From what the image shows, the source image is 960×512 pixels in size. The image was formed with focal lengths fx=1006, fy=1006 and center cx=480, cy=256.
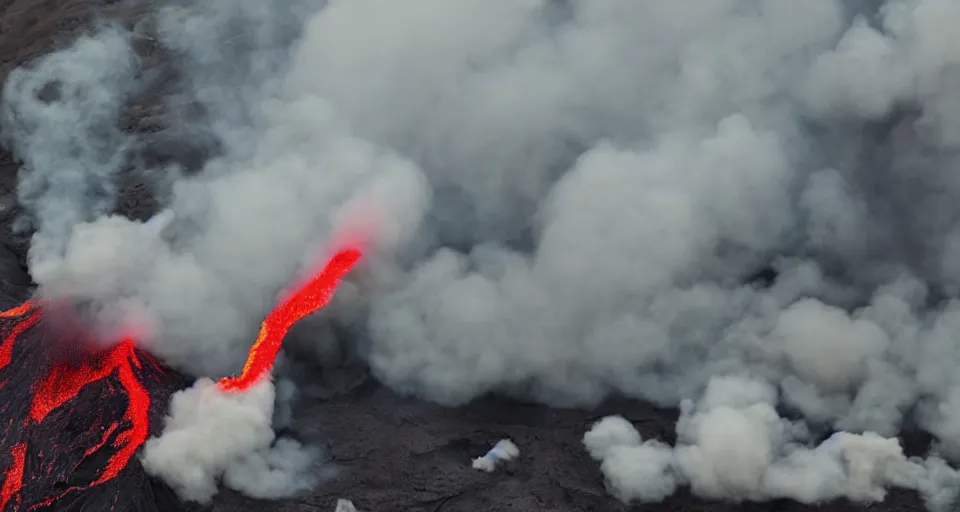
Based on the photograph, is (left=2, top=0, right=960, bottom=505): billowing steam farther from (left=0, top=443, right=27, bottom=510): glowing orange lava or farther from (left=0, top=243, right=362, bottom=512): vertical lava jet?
(left=0, top=443, right=27, bottom=510): glowing orange lava

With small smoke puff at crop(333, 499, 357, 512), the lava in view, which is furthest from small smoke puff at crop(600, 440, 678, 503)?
the lava

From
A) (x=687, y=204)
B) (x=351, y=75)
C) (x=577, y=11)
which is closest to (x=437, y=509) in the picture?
(x=687, y=204)

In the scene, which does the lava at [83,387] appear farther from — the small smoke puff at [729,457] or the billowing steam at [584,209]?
the small smoke puff at [729,457]

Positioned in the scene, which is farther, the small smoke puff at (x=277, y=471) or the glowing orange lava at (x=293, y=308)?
the glowing orange lava at (x=293, y=308)

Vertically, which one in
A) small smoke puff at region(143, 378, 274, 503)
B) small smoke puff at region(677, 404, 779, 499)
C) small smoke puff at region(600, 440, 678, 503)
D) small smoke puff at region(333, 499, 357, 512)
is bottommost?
small smoke puff at region(143, 378, 274, 503)

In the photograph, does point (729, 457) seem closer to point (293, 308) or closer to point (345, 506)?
point (345, 506)

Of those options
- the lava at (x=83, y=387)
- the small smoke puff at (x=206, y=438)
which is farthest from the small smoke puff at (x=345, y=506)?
the lava at (x=83, y=387)

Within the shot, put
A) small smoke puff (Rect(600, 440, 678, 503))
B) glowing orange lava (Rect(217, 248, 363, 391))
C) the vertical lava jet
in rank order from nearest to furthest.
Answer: small smoke puff (Rect(600, 440, 678, 503)), the vertical lava jet, glowing orange lava (Rect(217, 248, 363, 391))

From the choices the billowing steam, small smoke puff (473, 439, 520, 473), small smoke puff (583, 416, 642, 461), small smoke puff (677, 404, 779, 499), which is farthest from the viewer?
the billowing steam
